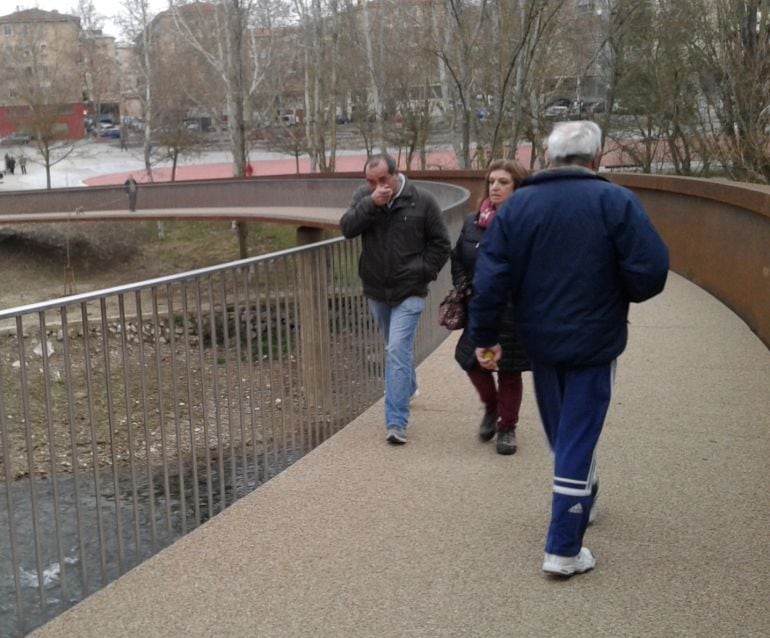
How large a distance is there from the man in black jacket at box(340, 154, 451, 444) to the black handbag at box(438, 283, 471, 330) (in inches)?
24.5

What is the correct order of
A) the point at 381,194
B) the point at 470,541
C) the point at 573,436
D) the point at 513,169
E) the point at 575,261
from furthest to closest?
the point at 381,194 → the point at 513,169 → the point at 470,541 → the point at 573,436 → the point at 575,261

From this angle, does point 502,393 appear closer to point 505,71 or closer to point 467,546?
point 467,546

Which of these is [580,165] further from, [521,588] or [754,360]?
[754,360]

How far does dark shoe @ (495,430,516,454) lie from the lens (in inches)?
265

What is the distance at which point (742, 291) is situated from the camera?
11594mm

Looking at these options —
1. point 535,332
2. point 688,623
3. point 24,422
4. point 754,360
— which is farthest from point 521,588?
point 754,360

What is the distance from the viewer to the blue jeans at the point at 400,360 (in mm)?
6992

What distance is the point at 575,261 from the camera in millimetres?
4473

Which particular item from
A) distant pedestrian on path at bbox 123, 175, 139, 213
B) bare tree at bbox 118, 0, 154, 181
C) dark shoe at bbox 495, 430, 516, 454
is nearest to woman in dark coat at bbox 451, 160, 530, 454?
dark shoe at bbox 495, 430, 516, 454

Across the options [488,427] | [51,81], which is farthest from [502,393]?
[51,81]

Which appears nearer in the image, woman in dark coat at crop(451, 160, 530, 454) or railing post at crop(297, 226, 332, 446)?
woman in dark coat at crop(451, 160, 530, 454)

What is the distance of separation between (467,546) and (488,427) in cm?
185

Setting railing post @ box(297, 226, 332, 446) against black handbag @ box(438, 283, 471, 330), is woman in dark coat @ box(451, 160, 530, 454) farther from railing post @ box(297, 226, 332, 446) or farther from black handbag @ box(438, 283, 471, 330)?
railing post @ box(297, 226, 332, 446)

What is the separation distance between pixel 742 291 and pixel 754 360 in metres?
2.25
